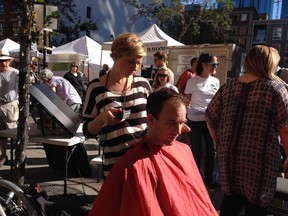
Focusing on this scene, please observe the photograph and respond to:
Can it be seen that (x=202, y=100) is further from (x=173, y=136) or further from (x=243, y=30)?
(x=243, y=30)

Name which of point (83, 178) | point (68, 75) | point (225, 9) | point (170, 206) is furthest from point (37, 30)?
point (225, 9)

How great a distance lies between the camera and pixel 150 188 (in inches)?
58.6

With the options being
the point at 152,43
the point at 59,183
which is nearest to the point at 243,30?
the point at 152,43

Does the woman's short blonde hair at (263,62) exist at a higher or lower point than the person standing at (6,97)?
higher

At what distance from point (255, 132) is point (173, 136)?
36.6 inches

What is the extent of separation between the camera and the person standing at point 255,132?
2.33m

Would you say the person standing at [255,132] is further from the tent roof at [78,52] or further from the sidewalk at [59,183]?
the tent roof at [78,52]

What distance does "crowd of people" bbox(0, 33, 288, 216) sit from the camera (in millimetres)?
1515

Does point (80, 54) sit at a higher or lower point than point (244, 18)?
lower

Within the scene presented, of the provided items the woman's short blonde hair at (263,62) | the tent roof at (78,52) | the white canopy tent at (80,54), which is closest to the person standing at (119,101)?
the woman's short blonde hair at (263,62)

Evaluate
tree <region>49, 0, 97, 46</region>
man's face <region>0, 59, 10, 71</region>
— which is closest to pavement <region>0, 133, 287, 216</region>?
man's face <region>0, 59, 10, 71</region>

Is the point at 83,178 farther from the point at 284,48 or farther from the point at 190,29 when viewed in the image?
the point at 284,48

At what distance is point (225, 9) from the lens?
28078 mm

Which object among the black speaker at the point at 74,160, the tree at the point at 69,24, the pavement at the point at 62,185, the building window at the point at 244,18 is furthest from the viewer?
the building window at the point at 244,18
